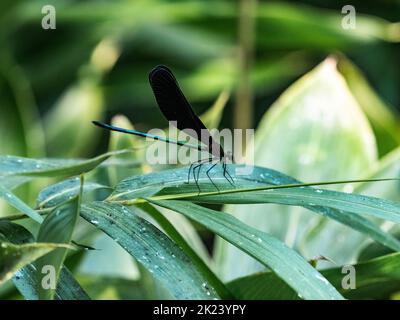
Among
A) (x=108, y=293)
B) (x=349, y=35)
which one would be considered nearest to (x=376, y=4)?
(x=349, y=35)

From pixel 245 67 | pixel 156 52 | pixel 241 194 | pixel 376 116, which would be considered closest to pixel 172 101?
pixel 241 194

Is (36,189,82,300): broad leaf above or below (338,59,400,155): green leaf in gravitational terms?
below

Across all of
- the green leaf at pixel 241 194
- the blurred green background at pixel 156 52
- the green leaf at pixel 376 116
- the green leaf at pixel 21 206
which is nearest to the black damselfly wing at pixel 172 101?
the green leaf at pixel 241 194

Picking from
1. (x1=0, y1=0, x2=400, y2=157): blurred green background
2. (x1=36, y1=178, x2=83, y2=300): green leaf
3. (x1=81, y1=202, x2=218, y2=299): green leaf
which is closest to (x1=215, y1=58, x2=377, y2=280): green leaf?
(x1=81, y1=202, x2=218, y2=299): green leaf

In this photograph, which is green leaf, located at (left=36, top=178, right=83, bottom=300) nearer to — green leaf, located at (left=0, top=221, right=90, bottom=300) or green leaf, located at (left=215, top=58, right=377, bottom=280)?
green leaf, located at (left=0, top=221, right=90, bottom=300)
